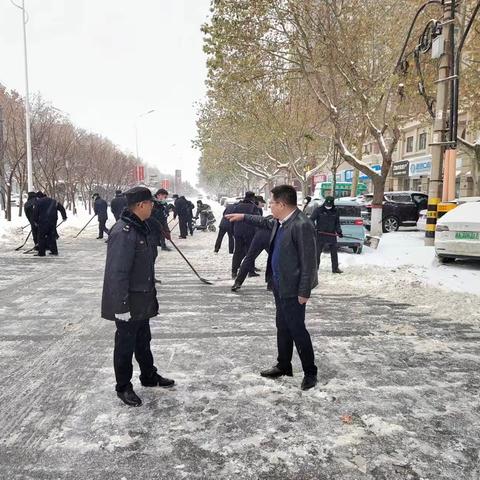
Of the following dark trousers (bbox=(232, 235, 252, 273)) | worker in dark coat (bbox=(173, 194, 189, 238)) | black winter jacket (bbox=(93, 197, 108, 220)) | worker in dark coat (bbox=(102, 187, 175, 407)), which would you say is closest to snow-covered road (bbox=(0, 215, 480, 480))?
worker in dark coat (bbox=(102, 187, 175, 407))

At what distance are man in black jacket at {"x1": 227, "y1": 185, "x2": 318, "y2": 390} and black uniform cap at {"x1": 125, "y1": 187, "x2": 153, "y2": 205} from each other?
1061mm

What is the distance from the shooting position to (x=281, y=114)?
24.7m

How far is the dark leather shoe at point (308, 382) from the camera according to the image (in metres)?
3.73

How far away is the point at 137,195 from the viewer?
3.44m

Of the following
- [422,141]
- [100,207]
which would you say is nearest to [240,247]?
[100,207]

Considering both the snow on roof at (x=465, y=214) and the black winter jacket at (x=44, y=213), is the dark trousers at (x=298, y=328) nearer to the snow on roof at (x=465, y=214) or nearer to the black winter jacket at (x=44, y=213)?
the snow on roof at (x=465, y=214)

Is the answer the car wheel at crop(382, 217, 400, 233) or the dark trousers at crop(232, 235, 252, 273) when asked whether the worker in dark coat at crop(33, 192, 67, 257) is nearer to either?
the dark trousers at crop(232, 235, 252, 273)

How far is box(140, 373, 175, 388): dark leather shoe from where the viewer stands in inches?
148

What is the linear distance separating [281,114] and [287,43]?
37.2 feet

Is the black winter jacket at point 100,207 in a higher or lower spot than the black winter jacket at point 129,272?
higher

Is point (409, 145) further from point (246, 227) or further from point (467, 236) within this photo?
point (246, 227)

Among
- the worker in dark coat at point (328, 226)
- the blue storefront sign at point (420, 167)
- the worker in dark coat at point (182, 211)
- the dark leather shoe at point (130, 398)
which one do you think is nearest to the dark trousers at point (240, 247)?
the worker in dark coat at point (328, 226)

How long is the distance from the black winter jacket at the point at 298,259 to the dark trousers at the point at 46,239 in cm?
998

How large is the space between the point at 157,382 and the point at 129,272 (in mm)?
1113
